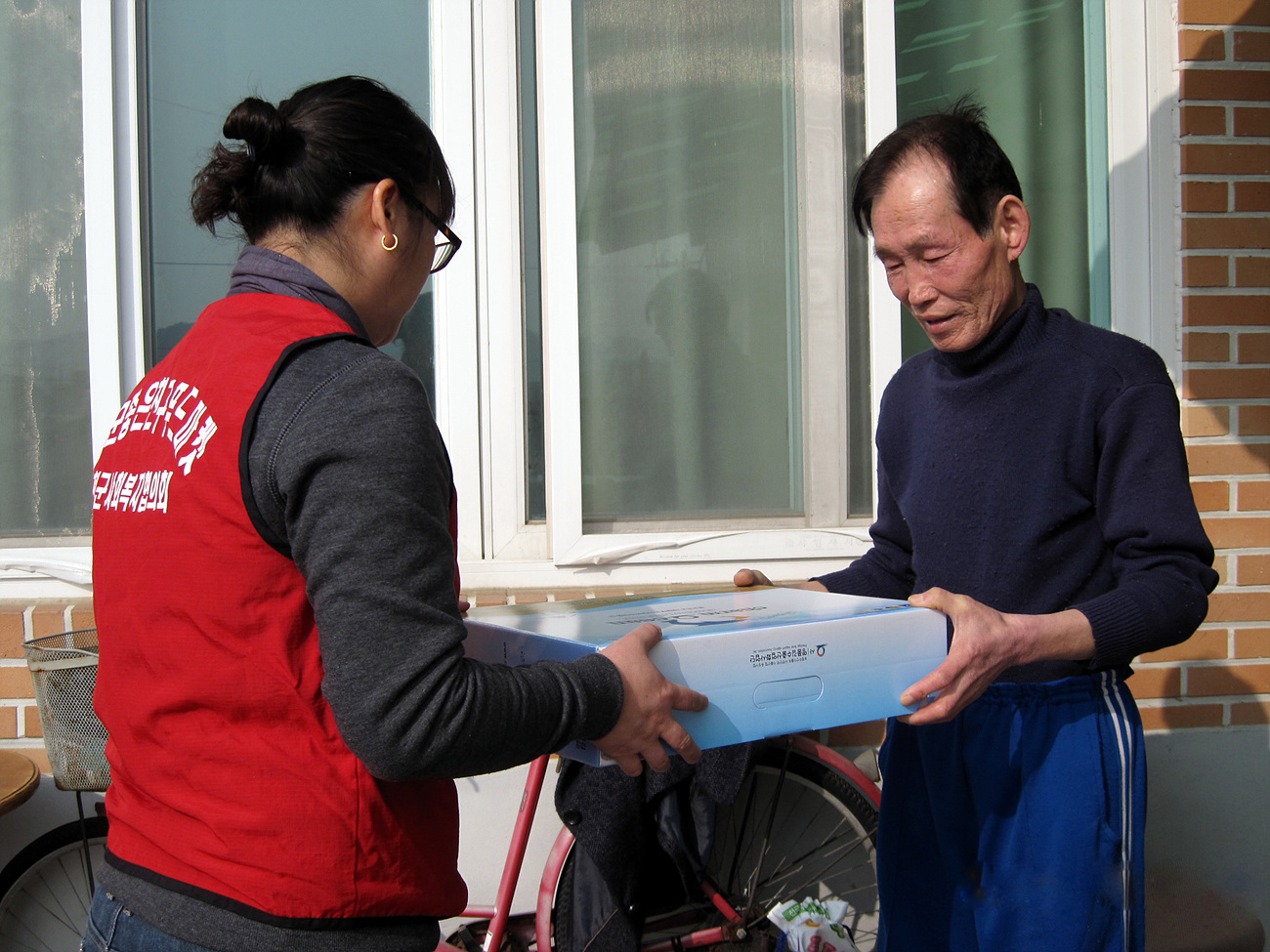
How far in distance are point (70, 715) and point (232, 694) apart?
1.52 meters

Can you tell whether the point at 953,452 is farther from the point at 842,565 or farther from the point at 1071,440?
the point at 842,565

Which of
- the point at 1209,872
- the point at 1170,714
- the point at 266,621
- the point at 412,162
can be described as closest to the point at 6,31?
the point at 412,162

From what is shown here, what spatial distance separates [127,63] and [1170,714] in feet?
11.6

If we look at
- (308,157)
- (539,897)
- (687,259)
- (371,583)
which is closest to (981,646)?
(371,583)

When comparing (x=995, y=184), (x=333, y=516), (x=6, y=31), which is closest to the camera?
(x=333, y=516)

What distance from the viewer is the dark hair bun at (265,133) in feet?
3.54

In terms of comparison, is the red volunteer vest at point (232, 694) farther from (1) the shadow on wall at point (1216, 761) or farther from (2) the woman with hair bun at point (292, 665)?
(1) the shadow on wall at point (1216, 761)

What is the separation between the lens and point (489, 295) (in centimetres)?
271

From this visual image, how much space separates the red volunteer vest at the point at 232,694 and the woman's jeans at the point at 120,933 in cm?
5

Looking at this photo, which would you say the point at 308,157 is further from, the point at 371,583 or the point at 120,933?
the point at 120,933

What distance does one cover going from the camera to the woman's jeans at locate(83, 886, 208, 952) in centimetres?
97

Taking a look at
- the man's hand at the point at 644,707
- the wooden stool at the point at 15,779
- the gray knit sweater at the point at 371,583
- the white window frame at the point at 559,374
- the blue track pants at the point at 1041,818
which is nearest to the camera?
the gray knit sweater at the point at 371,583

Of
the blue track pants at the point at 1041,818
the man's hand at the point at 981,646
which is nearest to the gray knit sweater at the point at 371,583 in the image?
the man's hand at the point at 981,646

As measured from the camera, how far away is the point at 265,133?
1082 millimetres
